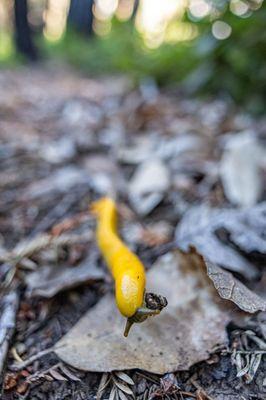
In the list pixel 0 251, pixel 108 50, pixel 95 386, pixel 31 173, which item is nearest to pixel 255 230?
pixel 95 386

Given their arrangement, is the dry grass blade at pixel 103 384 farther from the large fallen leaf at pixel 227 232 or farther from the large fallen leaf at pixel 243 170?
the large fallen leaf at pixel 243 170

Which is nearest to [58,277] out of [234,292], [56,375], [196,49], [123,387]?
[56,375]

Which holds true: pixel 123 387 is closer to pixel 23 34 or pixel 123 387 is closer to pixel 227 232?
pixel 227 232

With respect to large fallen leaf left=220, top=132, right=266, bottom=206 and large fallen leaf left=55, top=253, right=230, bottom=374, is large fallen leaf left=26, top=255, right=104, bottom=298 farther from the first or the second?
large fallen leaf left=220, top=132, right=266, bottom=206

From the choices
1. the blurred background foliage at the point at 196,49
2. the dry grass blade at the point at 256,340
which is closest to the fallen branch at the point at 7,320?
the dry grass blade at the point at 256,340

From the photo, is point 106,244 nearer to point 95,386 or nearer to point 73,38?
point 95,386

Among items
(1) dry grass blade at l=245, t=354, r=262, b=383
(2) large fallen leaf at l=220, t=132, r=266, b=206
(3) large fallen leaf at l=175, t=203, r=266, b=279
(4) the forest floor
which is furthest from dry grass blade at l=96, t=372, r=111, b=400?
(2) large fallen leaf at l=220, t=132, r=266, b=206
